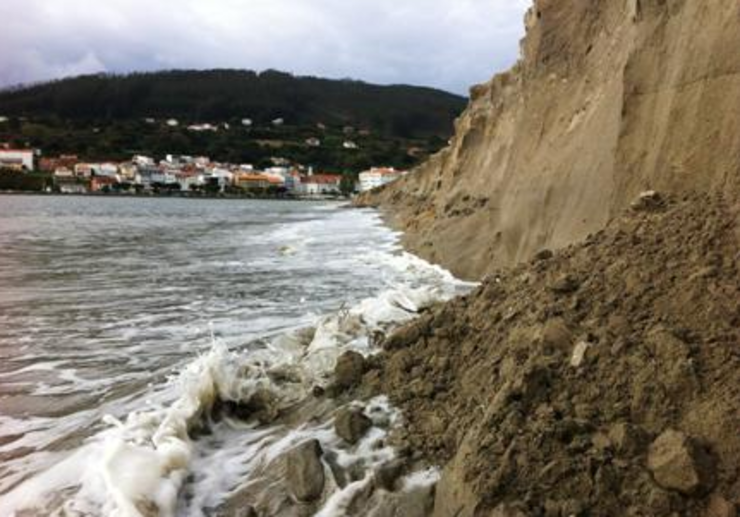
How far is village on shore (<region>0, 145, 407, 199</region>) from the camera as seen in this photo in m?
124

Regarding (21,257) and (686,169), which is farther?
(21,257)

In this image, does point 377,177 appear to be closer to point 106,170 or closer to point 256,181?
point 256,181

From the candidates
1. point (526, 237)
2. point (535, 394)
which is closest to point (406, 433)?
point (535, 394)

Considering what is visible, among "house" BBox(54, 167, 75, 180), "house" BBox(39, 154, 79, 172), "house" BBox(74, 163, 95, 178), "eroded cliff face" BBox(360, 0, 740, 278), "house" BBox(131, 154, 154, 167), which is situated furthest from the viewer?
"house" BBox(131, 154, 154, 167)

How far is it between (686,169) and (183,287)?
9.18 meters

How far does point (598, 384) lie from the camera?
3.72m

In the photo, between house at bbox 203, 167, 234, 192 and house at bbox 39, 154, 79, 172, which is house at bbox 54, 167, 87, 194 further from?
house at bbox 203, 167, 234, 192

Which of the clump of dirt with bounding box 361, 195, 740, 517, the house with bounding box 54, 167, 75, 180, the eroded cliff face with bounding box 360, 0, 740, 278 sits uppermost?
the eroded cliff face with bounding box 360, 0, 740, 278

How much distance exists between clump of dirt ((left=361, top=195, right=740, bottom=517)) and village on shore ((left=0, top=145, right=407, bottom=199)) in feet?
386

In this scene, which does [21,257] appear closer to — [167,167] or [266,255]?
[266,255]

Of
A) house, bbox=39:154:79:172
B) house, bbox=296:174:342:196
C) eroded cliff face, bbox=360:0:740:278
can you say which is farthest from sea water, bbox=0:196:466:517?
house, bbox=39:154:79:172

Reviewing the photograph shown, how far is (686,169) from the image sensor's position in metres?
5.92

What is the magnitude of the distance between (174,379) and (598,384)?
3.93 m

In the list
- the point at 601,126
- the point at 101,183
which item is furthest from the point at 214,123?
the point at 601,126
